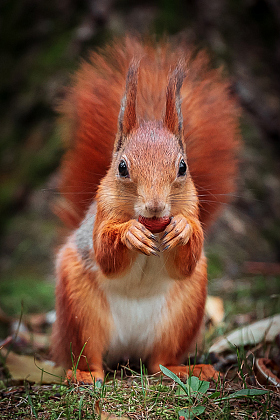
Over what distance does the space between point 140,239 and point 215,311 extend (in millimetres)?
1056

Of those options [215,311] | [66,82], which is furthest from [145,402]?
[66,82]

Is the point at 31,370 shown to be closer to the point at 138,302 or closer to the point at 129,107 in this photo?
the point at 138,302

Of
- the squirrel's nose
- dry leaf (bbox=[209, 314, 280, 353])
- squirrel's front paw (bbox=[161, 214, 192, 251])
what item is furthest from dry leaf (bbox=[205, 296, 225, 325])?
the squirrel's nose

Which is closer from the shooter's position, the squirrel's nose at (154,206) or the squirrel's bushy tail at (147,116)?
the squirrel's nose at (154,206)

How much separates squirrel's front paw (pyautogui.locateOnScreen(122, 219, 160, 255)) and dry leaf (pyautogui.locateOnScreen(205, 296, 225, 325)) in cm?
93

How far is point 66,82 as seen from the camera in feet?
11.7

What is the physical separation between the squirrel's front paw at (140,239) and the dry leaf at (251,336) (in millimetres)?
618

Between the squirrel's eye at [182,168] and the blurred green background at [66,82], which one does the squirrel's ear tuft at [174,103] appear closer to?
the squirrel's eye at [182,168]

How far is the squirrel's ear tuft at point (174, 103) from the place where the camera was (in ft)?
4.55

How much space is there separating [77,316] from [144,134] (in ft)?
2.04

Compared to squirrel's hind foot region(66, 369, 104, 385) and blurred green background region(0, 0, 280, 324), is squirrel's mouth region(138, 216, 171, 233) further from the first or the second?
blurred green background region(0, 0, 280, 324)

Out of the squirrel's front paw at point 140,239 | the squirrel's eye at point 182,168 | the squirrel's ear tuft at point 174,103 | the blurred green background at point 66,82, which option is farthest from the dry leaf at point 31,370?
the blurred green background at point 66,82

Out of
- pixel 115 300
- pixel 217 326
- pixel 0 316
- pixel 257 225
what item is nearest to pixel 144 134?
pixel 115 300

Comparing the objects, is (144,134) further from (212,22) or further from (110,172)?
(212,22)
